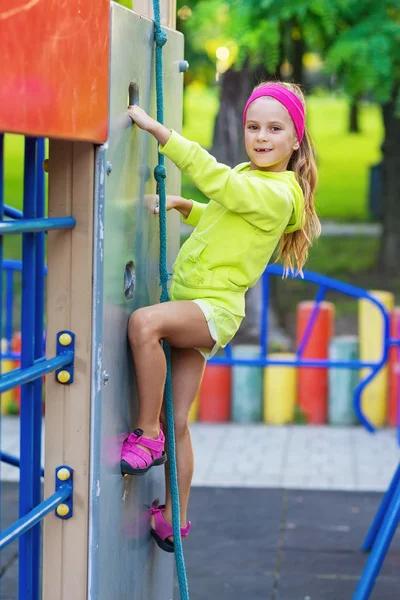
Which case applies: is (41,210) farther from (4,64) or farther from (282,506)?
(282,506)

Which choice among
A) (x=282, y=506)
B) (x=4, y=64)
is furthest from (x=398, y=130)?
(x=4, y=64)

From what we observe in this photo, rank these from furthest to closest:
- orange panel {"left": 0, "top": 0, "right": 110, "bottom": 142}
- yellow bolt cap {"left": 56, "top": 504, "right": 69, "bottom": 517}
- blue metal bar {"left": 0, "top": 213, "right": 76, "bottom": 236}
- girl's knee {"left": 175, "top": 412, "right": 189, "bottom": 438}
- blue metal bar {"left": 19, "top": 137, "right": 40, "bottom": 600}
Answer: girl's knee {"left": 175, "top": 412, "right": 189, "bottom": 438} → yellow bolt cap {"left": 56, "top": 504, "right": 69, "bottom": 517} → blue metal bar {"left": 19, "top": 137, "right": 40, "bottom": 600} → blue metal bar {"left": 0, "top": 213, "right": 76, "bottom": 236} → orange panel {"left": 0, "top": 0, "right": 110, "bottom": 142}

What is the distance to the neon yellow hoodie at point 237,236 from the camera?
2.72m

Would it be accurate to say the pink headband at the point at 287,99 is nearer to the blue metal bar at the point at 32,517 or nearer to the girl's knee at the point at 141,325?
the girl's knee at the point at 141,325

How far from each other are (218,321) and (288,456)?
12.2 feet

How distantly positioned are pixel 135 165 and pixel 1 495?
324 centimetres

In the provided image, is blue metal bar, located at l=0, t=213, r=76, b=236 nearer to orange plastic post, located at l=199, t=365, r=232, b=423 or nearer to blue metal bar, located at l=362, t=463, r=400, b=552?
blue metal bar, located at l=362, t=463, r=400, b=552

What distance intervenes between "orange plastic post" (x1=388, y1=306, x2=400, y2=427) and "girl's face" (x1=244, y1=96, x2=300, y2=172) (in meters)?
4.28

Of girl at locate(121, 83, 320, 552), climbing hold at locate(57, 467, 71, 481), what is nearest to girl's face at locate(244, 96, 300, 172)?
girl at locate(121, 83, 320, 552)

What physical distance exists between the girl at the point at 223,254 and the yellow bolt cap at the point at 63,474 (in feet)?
0.82

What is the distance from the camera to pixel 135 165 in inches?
108

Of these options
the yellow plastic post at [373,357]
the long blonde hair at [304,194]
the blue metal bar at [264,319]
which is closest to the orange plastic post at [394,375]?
the yellow plastic post at [373,357]

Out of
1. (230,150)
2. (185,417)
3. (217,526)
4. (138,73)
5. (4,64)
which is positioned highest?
(230,150)

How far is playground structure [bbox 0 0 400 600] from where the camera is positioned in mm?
2445
